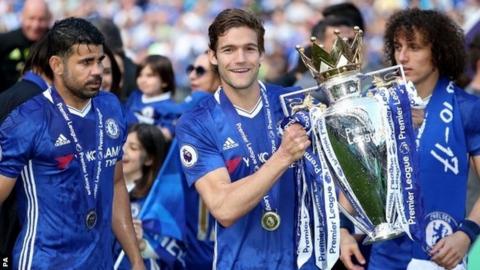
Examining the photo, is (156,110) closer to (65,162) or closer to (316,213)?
(65,162)

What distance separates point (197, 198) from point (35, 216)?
3.21 metres

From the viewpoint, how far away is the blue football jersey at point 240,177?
6.33 metres

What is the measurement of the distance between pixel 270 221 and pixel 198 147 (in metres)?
0.51

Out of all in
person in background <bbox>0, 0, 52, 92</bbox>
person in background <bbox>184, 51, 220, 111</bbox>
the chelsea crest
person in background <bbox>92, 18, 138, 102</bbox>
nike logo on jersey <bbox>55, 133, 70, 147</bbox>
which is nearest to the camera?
nike logo on jersey <bbox>55, 133, 70, 147</bbox>

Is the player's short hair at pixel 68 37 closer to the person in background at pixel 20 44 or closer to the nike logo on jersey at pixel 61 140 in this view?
the nike logo on jersey at pixel 61 140

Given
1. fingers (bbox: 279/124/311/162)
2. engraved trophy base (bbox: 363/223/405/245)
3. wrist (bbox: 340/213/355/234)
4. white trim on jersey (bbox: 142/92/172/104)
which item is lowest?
wrist (bbox: 340/213/355/234)

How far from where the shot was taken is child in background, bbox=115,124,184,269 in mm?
9414

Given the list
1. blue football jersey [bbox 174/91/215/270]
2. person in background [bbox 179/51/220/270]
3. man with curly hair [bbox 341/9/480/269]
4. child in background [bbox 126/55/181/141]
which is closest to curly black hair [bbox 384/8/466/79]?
man with curly hair [bbox 341/9/480/269]

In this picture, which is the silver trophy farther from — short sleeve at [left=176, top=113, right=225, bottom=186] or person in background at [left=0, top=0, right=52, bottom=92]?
person in background at [left=0, top=0, right=52, bottom=92]

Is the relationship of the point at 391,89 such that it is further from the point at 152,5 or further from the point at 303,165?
the point at 152,5

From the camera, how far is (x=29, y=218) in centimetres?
647

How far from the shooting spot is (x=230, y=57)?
6305 millimetres

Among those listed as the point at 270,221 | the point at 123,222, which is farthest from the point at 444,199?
the point at 123,222

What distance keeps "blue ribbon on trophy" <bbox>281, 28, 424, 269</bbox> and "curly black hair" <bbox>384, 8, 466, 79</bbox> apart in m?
0.95
